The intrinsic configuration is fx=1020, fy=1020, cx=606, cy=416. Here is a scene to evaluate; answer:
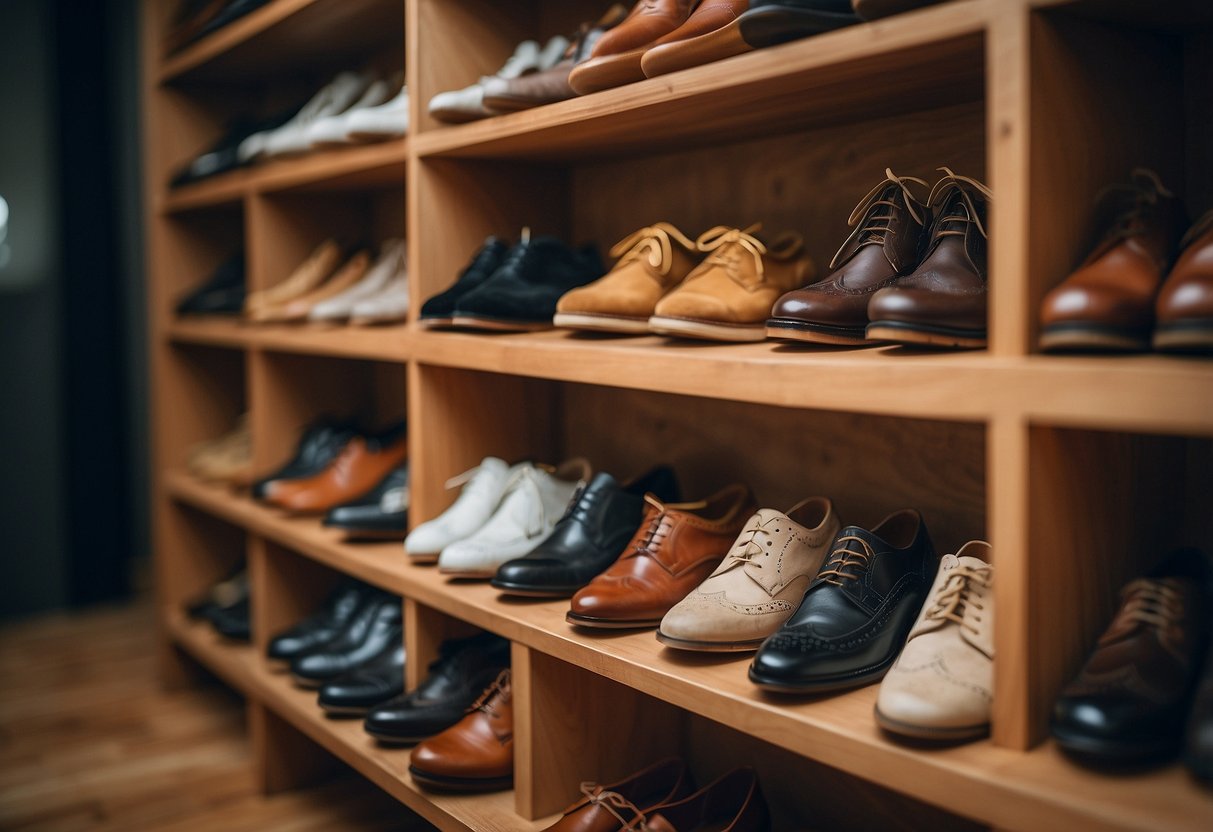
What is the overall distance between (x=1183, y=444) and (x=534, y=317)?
95 centimetres

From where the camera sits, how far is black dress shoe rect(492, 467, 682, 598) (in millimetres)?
1520

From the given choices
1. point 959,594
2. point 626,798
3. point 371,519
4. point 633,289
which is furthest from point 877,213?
point 371,519

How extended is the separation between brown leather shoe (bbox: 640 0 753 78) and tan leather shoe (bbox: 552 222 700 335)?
272mm

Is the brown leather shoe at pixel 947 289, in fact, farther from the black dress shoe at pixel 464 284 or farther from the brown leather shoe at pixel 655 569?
the black dress shoe at pixel 464 284

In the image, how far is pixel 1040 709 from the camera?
0.98 metres

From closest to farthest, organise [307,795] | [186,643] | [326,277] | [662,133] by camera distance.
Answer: [662,133], [307,795], [326,277], [186,643]

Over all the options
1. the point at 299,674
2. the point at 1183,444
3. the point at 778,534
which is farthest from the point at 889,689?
the point at 299,674

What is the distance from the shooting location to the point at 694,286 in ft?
4.41

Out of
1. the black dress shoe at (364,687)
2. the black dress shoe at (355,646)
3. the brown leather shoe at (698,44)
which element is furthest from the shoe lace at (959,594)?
the black dress shoe at (355,646)

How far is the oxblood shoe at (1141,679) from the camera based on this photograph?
0.89 meters

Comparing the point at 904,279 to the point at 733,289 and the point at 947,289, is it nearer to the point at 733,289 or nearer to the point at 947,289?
the point at 947,289

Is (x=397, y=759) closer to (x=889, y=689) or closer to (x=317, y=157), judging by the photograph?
(x=889, y=689)

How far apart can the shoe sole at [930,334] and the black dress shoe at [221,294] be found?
2.07 metres

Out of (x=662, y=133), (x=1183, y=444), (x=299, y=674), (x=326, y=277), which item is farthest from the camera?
(x=326, y=277)
